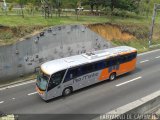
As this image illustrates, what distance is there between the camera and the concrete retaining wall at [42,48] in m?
22.7

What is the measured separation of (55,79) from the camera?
62.4 feet

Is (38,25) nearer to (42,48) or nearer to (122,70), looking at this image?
(42,48)

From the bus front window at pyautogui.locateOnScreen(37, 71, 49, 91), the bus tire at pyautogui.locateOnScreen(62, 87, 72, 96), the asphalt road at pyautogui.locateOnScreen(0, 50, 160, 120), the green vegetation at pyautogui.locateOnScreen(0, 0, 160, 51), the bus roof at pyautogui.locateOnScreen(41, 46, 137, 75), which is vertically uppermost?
the green vegetation at pyautogui.locateOnScreen(0, 0, 160, 51)

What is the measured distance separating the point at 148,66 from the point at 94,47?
7.06 meters

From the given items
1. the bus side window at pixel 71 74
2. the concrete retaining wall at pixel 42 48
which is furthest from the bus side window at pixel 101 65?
the concrete retaining wall at pixel 42 48

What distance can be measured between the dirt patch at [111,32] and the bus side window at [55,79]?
50.8 ft

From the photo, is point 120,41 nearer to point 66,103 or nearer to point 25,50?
point 25,50

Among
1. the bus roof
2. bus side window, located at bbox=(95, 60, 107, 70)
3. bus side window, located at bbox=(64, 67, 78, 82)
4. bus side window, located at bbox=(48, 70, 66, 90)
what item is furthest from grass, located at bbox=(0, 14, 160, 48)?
bus side window, located at bbox=(95, 60, 107, 70)

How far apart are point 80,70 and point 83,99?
2481mm

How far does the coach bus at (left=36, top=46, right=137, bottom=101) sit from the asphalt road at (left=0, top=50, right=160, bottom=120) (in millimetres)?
698

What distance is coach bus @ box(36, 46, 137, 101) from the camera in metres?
19.0

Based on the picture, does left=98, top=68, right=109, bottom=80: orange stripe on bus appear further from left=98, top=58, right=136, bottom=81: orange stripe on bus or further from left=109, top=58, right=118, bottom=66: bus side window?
left=109, top=58, right=118, bottom=66: bus side window

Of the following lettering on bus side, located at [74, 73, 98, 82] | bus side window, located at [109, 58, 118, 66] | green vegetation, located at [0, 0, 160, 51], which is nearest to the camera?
lettering on bus side, located at [74, 73, 98, 82]

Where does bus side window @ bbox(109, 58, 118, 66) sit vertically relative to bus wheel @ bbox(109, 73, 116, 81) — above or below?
above
